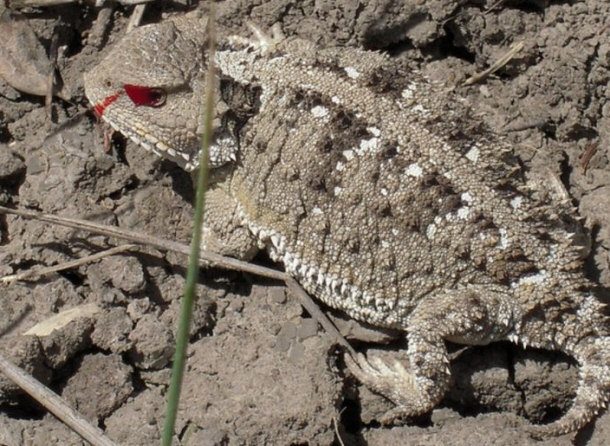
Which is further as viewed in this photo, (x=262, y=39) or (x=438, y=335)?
(x=262, y=39)

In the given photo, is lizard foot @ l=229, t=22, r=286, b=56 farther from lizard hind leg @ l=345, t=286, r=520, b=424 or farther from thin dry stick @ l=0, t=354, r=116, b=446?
A: thin dry stick @ l=0, t=354, r=116, b=446

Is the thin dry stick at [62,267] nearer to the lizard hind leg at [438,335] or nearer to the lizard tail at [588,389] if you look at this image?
the lizard hind leg at [438,335]

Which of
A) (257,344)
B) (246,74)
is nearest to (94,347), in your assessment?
(257,344)

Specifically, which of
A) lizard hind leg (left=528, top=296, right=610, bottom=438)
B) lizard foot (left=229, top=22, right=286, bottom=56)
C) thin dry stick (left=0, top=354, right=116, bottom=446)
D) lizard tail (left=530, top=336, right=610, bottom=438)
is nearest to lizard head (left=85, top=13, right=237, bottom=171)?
lizard foot (left=229, top=22, right=286, bottom=56)

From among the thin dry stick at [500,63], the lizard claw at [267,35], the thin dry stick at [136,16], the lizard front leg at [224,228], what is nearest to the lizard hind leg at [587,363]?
the thin dry stick at [500,63]

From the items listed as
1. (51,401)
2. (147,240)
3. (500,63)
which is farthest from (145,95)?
(500,63)

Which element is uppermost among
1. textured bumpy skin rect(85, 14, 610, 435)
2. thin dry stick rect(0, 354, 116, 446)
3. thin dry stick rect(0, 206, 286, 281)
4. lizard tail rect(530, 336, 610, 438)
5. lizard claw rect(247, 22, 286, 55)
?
lizard claw rect(247, 22, 286, 55)

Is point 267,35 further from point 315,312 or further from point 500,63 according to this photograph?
point 315,312
